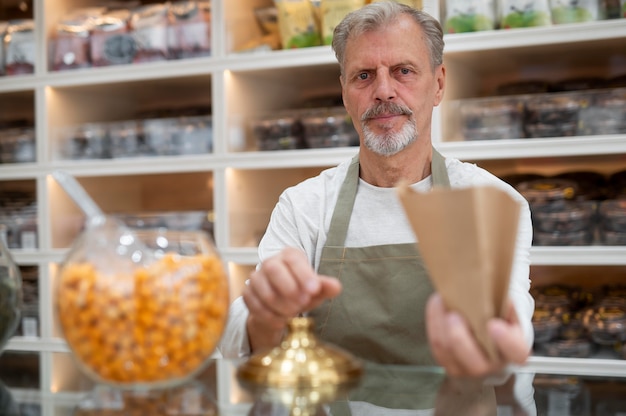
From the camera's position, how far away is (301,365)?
84 cm

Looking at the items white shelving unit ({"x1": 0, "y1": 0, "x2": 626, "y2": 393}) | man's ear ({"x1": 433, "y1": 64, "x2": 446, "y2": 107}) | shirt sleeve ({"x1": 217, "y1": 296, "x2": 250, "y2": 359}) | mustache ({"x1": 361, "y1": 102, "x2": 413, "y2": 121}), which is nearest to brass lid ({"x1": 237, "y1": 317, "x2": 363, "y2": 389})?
shirt sleeve ({"x1": 217, "y1": 296, "x2": 250, "y2": 359})

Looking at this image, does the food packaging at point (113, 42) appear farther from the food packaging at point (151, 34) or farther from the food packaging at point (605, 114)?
the food packaging at point (605, 114)

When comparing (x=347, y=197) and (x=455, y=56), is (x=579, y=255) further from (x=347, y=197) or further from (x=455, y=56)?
(x=347, y=197)

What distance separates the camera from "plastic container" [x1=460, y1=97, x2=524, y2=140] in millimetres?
2357

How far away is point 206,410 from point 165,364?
2.6 inches

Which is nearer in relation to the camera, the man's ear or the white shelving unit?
the man's ear

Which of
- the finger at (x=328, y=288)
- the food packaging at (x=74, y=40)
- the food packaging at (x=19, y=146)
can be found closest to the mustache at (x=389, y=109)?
the finger at (x=328, y=288)

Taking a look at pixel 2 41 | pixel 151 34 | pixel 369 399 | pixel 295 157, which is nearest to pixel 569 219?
pixel 295 157

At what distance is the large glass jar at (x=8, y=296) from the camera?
1014 mm

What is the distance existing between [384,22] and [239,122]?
3.62 ft

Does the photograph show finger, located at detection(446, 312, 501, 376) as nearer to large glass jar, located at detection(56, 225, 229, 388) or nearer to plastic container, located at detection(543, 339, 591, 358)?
large glass jar, located at detection(56, 225, 229, 388)

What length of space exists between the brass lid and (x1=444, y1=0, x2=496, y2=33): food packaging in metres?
1.69

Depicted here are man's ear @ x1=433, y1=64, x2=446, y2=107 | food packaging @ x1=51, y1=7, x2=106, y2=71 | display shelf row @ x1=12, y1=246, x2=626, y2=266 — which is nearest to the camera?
man's ear @ x1=433, y1=64, x2=446, y2=107

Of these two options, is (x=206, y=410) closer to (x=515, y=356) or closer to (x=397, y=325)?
(x=515, y=356)
